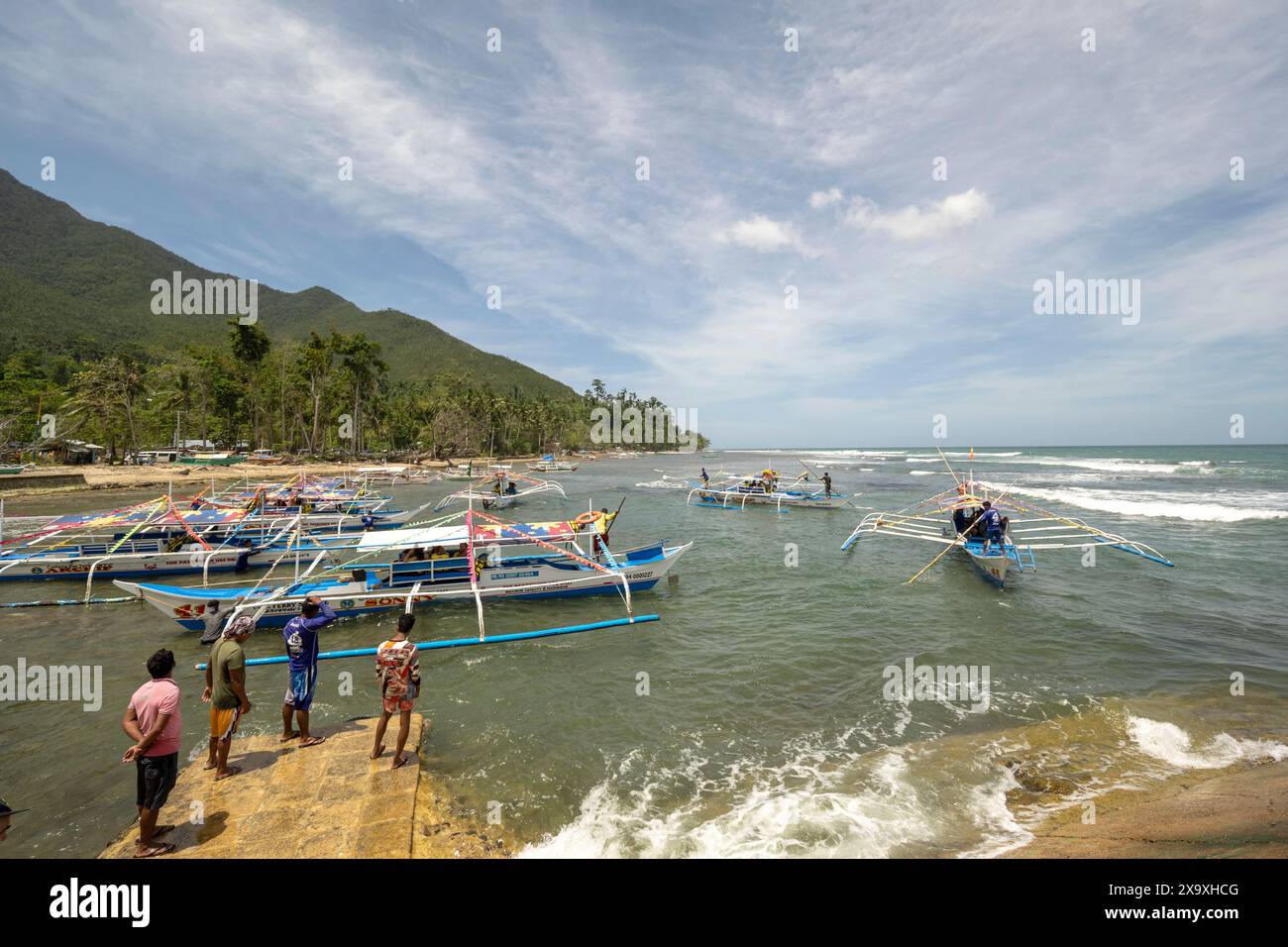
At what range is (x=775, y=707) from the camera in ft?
31.4

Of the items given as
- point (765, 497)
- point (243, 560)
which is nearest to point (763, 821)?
point (243, 560)

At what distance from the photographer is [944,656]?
38.2 feet

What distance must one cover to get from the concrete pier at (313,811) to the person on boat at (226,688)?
0.45 metres

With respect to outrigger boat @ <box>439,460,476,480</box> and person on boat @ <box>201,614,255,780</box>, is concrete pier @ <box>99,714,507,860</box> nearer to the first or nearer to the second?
person on boat @ <box>201,614,255,780</box>

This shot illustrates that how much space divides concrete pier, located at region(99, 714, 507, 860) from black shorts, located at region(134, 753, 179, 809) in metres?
0.53

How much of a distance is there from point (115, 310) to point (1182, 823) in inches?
7736

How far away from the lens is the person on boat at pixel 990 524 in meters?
17.1

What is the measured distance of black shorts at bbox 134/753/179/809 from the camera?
493cm

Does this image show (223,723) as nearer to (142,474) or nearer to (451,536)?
(451,536)

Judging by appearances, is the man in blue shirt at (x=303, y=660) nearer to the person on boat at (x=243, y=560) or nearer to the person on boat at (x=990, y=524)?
the person on boat at (x=243, y=560)

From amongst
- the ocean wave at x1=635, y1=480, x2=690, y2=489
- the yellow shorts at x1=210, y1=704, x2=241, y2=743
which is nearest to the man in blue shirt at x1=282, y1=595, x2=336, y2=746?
the yellow shorts at x1=210, y1=704, x2=241, y2=743

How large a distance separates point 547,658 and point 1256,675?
584 inches
